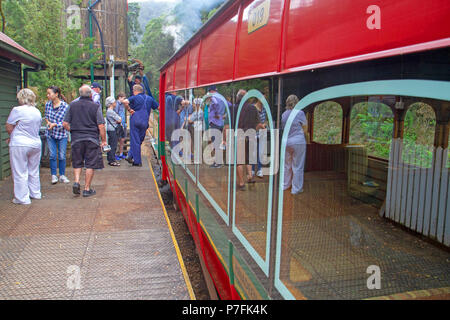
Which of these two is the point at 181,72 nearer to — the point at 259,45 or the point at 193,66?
the point at 193,66

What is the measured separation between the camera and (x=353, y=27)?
1.35 m

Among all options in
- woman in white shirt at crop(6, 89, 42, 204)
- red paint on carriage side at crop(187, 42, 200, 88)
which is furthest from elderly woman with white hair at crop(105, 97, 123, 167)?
red paint on carriage side at crop(187, 42, 200, 88)

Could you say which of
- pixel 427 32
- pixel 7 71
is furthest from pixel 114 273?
pixel 7 71

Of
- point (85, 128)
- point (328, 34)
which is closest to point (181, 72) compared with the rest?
point (85, 128)

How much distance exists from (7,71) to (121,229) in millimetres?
5927

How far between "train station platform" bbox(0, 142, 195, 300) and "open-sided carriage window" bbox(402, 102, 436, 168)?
228cm

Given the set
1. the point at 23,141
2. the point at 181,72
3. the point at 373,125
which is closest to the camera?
the point at 373,125

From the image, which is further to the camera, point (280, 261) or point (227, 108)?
point (227, 108)

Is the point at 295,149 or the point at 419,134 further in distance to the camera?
the point at 419,134

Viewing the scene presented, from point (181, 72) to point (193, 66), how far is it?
4.10 ft

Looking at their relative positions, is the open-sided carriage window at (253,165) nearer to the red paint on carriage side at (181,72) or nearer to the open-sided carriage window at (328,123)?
the open-sided carriage window at (328,123)

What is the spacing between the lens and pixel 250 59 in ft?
7.98

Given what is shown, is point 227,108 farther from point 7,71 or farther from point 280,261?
point 7,71
